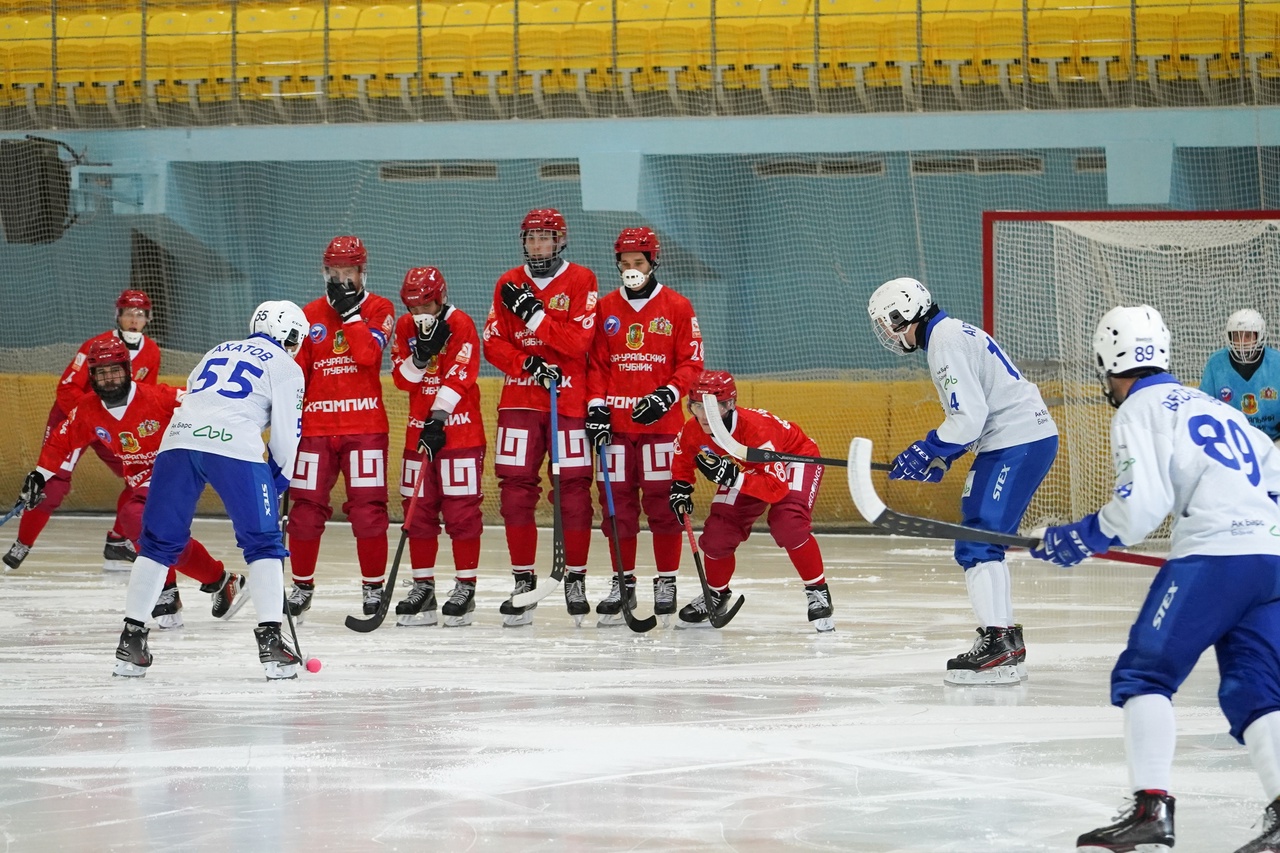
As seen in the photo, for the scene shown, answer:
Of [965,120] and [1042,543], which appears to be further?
[965,120]

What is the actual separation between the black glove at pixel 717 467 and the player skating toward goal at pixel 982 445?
3.14ft

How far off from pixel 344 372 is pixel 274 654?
4.91 feet

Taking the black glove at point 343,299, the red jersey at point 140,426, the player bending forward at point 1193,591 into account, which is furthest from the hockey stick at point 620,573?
the player bending forward at point 1193,591

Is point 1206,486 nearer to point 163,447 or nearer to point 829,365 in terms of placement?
point 163,447

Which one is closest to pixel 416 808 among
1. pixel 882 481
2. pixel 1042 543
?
pixel 1042 543

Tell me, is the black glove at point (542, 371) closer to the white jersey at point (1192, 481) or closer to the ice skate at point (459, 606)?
the ice skate at point (459, 606)

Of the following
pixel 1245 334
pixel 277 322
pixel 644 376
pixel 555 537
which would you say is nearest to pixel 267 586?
pixel 277 322

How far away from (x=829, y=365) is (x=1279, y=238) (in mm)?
3894

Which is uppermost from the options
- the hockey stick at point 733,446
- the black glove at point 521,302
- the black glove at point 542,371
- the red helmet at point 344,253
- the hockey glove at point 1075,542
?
the red helmet at point 344,253

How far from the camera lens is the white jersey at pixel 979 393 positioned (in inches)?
182

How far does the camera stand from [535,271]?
6.08 meters

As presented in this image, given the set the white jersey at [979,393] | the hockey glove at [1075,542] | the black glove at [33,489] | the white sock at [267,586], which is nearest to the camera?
the hockey glove at [1075,542]

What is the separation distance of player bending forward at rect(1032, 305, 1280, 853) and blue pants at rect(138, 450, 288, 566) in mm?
2683

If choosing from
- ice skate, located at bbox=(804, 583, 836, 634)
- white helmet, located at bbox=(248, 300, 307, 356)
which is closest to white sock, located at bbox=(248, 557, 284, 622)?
white helmet, located at bbox=(248, 300, 307, 356)
